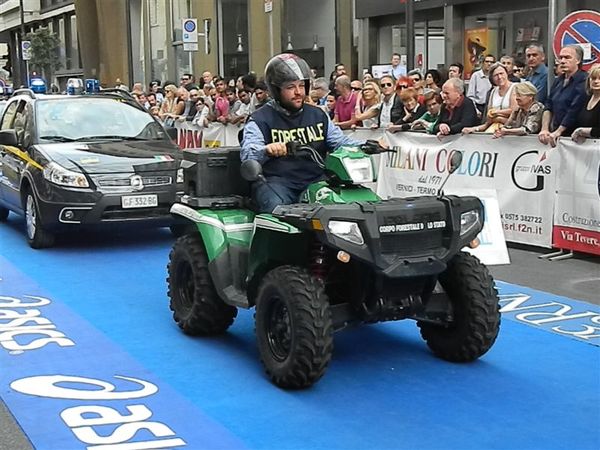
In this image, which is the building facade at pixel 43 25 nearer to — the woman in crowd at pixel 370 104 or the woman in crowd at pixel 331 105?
the woman in crowd at pixel 331 105

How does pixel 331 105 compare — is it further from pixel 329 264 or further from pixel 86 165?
pixel 329 264

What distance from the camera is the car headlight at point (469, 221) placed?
18.2 ft

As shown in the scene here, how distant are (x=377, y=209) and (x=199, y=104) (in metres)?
12.9

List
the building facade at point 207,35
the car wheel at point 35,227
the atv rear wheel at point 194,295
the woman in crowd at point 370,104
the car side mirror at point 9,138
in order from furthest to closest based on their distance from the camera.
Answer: the building facade at point 207,35
the woman in crowd at point 370,104
the car side mirror at point 9,138
the car wheel at point 35,227
the atv rear wheel at point 194,295

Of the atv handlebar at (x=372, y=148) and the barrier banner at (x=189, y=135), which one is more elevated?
the atv handlebar at (x=372, y=148)

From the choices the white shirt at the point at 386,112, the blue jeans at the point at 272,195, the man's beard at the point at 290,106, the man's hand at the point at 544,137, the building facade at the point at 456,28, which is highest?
the building facade at the point at 456,28

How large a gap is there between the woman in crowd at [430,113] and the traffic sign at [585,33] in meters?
1.82

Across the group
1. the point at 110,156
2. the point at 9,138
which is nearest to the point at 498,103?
the point at 110,156

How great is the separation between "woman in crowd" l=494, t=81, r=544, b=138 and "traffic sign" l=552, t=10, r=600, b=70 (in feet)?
2.27

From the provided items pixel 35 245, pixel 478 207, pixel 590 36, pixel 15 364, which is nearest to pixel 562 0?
pixel 590 36

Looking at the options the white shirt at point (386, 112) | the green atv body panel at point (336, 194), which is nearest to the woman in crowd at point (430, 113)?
the white shirt at point (386, 112)

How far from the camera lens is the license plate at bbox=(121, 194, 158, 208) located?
10.2 meters

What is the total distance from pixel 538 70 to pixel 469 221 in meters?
6.54

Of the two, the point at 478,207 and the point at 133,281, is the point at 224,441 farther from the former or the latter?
the point at 133,281
